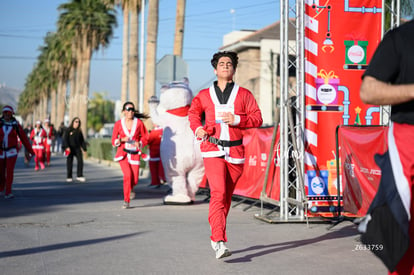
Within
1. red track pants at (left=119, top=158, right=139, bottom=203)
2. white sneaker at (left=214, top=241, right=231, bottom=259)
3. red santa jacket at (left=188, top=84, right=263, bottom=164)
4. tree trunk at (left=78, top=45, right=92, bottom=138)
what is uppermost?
tree trunk at (left=78, top=45, right=92, bottom=138)

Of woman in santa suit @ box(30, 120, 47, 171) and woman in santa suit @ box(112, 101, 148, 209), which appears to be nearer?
woman in santa suit @ box(112, 101, 148, 209)

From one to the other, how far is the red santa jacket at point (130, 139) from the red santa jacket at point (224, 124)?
542cm

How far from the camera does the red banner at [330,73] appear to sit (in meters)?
9.64

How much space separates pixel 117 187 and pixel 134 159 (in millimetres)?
5002

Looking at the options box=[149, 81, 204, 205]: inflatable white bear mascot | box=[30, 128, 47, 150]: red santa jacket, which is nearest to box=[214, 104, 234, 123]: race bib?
box=[149, 81, 204, 205]: inflatable white bear mascot

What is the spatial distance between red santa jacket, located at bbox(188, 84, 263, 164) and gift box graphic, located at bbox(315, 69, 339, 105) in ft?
9.30

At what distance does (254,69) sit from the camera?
5797 centimetres

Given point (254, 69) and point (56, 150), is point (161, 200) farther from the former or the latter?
point (254, 69)

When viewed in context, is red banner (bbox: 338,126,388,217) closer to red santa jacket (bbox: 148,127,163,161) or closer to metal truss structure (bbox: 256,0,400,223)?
metal truss structure (bbox: 256,0,400,223)

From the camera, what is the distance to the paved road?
6285mm

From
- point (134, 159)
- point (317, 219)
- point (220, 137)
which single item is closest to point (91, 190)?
point (134, 159)

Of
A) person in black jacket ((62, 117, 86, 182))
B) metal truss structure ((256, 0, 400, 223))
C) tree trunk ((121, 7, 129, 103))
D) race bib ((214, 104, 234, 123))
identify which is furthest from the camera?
tree trunk ((121, 7, 129, 103))

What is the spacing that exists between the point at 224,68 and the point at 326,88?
308cm

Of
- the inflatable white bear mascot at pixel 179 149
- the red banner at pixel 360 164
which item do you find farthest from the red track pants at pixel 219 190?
the inflatable white bear mascot at pixel 179 149
